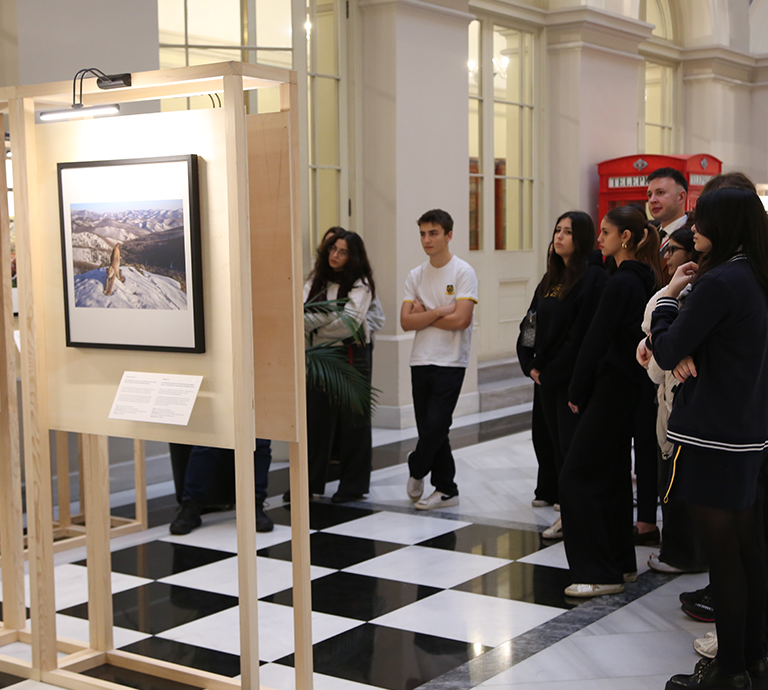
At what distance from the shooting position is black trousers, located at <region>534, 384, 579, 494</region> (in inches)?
158

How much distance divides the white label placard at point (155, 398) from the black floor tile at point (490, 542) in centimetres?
198

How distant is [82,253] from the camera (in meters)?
2.91

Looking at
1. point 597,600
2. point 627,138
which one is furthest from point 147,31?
point 627,138

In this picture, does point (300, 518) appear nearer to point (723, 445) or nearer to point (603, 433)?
point (723, 445)

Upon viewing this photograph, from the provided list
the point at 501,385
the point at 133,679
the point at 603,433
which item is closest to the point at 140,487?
the point at 133,679

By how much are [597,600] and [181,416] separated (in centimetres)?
182

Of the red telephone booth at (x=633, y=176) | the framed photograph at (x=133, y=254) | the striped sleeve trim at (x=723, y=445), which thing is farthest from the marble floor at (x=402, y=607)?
the red telephone booth at (x=633, y=176)

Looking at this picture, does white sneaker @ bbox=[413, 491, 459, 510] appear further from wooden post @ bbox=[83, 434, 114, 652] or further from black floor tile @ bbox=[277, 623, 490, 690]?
wooden post @ bbox=[83, 434, 114, 652]

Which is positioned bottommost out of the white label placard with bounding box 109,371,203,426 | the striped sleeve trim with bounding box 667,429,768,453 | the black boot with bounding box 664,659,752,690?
the black boot with bounding box 664,659,752,690

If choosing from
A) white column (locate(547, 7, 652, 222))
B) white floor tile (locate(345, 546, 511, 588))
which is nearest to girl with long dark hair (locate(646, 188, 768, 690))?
white floor tile (locate(345, 546, 511, 588))

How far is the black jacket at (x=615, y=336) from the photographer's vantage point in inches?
145

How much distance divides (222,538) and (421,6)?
4.56 metres

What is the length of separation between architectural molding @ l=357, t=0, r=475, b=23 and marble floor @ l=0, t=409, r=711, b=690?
12.9 feet

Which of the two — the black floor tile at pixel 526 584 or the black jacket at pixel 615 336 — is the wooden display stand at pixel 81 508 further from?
the black jacket at pixel 615 336
